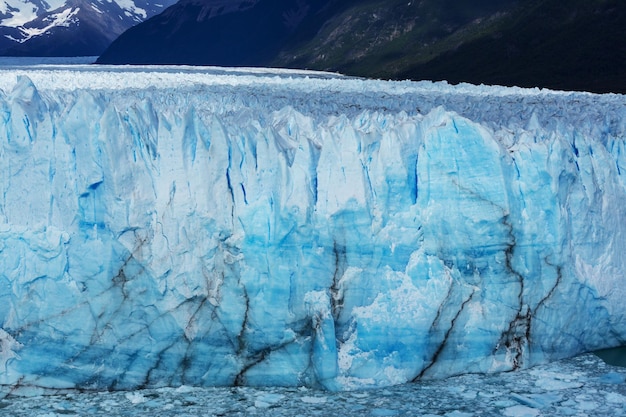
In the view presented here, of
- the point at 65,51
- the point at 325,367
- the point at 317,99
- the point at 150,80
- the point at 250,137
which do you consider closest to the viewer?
the point at 325,367

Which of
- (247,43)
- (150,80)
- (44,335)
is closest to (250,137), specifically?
(44,335)

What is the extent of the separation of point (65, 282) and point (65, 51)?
2371 inches

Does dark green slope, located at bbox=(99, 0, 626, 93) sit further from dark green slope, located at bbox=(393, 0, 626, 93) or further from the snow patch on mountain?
the snow patch on mountain

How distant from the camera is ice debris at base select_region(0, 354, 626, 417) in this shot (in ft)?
15.2

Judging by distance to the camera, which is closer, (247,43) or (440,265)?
(440,265)

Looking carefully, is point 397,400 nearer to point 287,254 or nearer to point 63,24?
point 287,254

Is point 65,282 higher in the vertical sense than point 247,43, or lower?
lower

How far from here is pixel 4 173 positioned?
5.37m

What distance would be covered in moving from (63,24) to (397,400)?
6478 cm

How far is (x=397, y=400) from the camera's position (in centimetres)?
483

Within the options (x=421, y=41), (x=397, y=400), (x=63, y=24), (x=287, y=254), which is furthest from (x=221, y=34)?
(x=397, y=400)

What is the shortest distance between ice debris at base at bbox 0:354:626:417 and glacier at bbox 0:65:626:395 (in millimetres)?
123

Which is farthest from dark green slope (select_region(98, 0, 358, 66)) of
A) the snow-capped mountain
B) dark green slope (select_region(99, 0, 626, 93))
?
the snow-capped mountain

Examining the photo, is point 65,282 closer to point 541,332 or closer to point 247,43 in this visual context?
point 541,332
